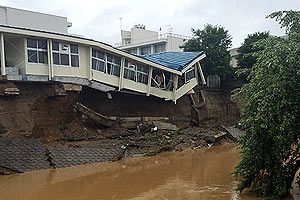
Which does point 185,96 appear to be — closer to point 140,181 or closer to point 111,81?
point 111,81

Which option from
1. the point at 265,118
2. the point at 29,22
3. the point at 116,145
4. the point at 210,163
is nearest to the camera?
the point at 265,118

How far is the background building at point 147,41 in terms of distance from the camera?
51.5m

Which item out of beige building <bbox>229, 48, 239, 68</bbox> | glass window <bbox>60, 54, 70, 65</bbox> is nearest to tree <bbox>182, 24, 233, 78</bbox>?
beige building <bbox>229, 48, 239, 68</bbox>

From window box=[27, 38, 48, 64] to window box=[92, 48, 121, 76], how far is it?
3.38 m

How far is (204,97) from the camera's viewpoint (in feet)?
115

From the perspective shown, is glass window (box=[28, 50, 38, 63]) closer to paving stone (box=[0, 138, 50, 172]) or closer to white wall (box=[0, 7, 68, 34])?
paving stone (box=[0, 138, 50, 172])

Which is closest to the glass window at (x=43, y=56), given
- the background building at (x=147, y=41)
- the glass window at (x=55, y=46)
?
the glass window at (x=55, y=46)

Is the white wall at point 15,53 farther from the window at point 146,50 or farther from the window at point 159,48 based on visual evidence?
the window at point 146,50

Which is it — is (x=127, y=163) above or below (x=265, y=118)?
below

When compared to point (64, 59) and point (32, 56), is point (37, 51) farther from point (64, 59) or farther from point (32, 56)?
point (64, 59)

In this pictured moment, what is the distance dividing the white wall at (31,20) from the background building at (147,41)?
19816mm

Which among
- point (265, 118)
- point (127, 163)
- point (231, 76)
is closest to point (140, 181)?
point (127, 163)

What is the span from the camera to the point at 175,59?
3191cm

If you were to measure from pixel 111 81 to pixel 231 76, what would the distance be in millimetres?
15641
